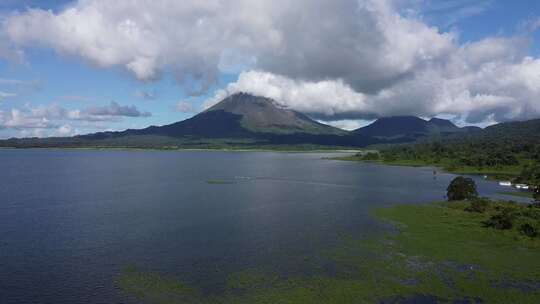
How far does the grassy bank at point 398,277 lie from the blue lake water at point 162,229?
8.98 feet

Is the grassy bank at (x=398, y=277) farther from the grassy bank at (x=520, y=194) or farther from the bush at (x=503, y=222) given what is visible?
the grassy bank at (x=520, y=194)

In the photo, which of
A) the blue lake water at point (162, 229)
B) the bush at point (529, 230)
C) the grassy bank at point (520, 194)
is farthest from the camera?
the grassy bank at point (520, 194)

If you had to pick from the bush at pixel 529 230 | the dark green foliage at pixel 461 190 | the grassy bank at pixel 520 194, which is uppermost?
the dark green foliage at pixel 461 190

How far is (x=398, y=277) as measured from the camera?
4800 centimetres

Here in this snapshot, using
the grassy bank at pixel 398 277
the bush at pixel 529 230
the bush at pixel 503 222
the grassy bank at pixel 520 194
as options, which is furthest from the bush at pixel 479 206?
the grassy bank at pixel 520 194

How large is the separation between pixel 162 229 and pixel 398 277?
39899 millimetres

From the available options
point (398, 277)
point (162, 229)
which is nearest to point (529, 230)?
point (398, 277)

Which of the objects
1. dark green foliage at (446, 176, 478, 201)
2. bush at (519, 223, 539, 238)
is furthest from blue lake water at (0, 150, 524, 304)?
bush at (519, 223, 539, 238)

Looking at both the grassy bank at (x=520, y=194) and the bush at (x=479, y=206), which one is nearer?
the bush at (x=479, y=206)

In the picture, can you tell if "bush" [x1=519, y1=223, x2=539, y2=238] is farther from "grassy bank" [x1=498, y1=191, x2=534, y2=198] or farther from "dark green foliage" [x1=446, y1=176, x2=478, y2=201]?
"grassy bank" [x1=498, y1=191, x2=534, y2=198]

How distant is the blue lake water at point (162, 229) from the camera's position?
4847 cm

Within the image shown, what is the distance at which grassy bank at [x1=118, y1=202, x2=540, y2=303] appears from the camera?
42.6 meters

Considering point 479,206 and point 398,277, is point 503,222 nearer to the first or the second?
point 479,206

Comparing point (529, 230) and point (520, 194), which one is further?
point (520, 194)
